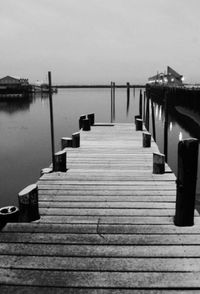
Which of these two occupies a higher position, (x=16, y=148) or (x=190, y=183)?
(x=190, y=183)

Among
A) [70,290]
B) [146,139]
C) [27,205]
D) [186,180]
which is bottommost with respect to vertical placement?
[70,290]

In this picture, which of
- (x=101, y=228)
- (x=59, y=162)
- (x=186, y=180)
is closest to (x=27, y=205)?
(x=101, y=228)

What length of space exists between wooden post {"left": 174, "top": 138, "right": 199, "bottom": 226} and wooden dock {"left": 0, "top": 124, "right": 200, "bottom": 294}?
169 mm

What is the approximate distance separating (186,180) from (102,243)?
1.52 m

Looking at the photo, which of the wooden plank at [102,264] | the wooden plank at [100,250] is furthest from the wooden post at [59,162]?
the wooden plank at [102,264]

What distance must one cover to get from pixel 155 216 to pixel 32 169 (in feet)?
39.1

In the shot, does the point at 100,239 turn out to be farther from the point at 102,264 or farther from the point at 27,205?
the point at 27,205

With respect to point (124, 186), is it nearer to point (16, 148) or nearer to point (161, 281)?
point (161, 281)

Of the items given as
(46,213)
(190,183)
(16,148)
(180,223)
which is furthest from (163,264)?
(16,148)

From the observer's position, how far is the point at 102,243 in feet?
12.4

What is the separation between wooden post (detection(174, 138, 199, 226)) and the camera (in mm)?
4020

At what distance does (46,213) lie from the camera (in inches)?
187

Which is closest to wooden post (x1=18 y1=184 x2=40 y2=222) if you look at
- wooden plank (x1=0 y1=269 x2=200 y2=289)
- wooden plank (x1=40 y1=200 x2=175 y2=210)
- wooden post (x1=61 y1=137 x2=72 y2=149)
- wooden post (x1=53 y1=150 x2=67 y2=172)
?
wooden plank (x1=40 y1=200 x2=175 y2=210)

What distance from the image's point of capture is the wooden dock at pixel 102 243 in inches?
119
